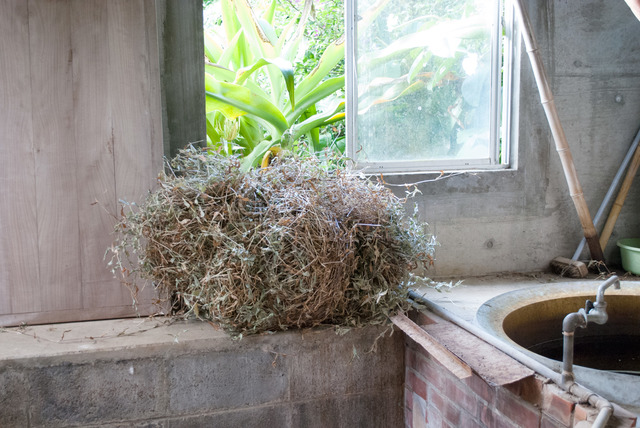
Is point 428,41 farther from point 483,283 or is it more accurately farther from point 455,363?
point 455,363

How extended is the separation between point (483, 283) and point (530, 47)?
118 cm

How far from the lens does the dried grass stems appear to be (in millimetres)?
1930

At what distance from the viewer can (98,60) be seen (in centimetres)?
215

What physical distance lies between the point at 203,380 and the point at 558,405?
1192mm

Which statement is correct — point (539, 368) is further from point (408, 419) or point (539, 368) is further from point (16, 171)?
point (16, 171)

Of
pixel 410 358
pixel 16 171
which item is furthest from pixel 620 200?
pixel 16 171

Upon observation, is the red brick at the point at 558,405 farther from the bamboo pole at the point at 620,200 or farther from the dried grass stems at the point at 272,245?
the bamboo pole at the point at 620,200

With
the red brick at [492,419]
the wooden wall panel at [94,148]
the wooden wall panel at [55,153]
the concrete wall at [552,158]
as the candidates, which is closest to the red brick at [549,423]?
the red brick at [492,419]

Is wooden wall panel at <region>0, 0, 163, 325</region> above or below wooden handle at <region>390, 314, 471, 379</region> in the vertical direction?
above

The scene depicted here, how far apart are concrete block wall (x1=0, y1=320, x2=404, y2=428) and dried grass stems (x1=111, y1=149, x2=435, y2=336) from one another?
0.10 m

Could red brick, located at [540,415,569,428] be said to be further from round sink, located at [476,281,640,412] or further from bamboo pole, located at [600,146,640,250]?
bamboo pole, located at [600,146,640,250]

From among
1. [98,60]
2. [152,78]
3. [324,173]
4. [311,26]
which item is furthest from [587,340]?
[311,26]

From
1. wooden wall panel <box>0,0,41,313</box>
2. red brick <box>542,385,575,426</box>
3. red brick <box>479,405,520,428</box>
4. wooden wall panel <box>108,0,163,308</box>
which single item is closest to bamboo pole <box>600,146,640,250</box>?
red brick <box>479,405,520,428</box>

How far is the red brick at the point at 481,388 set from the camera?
1698mm
